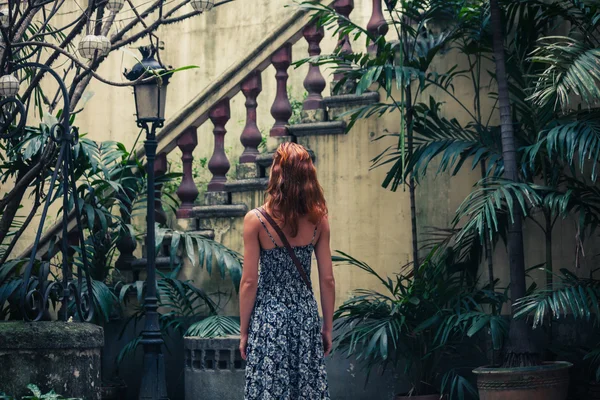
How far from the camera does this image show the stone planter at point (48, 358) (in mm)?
5734

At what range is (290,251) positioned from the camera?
483 cm

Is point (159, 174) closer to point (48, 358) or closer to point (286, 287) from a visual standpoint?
point (48, 358)

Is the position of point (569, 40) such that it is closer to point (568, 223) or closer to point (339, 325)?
point (568, 223)

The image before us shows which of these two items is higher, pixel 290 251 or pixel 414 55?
pixel 414 55

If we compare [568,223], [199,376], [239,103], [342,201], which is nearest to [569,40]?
[568,223]

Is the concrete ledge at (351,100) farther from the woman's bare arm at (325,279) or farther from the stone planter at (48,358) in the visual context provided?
the woman's bare arm at (325,279)

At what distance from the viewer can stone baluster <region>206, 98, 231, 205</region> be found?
8.48 m

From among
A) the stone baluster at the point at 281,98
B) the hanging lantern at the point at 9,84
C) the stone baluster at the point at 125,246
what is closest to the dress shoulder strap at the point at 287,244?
the hanging lantern at the point at 9,84

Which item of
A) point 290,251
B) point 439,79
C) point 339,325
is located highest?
point 439,79

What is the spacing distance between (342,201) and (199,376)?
179 centimetres

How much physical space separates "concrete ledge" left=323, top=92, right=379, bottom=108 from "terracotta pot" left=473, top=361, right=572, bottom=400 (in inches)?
102

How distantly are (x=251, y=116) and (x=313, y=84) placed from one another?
608mm

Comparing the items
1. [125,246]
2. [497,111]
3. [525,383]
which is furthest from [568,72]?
[125,246]

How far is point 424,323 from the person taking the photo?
6953 mm
